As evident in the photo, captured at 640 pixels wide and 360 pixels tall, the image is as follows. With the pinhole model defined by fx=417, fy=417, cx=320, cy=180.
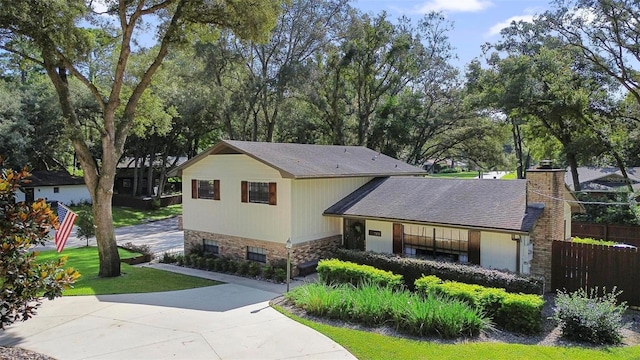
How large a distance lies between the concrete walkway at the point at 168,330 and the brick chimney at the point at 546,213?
7.45 m

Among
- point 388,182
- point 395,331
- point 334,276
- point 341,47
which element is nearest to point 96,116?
point 341,47

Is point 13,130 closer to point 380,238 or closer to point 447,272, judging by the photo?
point 380,238

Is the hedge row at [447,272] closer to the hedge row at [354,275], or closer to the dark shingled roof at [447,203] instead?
the hedge row at [354,275]

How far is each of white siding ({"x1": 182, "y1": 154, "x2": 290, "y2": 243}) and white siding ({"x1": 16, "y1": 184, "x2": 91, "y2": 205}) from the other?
935 inches

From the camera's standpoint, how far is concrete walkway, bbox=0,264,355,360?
8.44m

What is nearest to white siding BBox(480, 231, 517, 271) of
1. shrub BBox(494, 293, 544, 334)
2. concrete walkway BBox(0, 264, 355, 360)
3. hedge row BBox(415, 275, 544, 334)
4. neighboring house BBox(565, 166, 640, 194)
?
hedge row BBox(415, 275, 544, 334)

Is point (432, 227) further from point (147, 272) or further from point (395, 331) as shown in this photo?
point (147, 272)

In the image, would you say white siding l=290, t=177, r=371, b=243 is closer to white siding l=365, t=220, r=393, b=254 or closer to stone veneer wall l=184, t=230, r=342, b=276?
stone veneer wall l=184, t=230, r=342, b=276

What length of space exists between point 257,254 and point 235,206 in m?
2.18

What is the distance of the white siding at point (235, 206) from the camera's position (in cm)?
1576

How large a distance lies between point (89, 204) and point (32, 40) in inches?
1129

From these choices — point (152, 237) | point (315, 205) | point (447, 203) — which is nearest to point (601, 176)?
point (447, 203)

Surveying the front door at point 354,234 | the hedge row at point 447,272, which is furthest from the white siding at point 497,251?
the front door at point 354,234

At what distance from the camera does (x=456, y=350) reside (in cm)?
851
